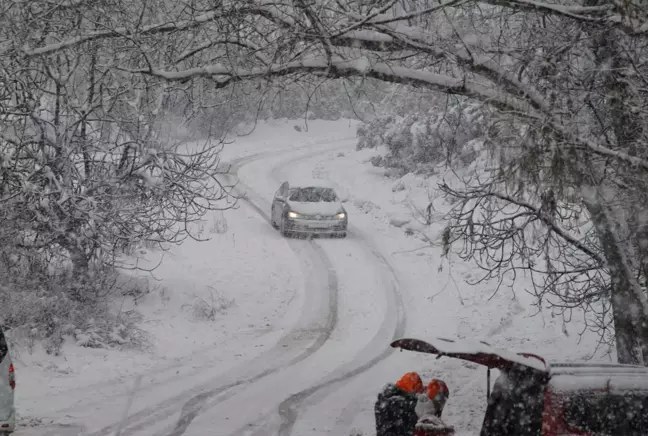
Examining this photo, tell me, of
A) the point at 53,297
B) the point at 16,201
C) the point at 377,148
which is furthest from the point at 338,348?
the point at 377,148

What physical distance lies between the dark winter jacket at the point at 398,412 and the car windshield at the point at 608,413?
1470mm

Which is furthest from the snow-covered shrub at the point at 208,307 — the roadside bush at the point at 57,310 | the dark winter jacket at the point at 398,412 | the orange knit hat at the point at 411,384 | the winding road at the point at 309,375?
the orange knit hat at the point at 411,384

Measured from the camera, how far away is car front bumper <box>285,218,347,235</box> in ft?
70.0

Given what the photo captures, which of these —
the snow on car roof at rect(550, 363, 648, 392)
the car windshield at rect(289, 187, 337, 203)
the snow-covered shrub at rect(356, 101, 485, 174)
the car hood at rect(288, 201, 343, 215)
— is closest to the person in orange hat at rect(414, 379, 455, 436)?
the snow on car roof at rect(550, 363, 648, 392)

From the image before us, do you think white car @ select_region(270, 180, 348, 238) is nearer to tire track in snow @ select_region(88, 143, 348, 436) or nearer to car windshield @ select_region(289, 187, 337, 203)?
car windshield @ select_region(289, 187, 337, 203)

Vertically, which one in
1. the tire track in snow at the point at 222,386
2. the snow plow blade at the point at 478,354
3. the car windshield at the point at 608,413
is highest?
the snow plow blade at the point at 478,354

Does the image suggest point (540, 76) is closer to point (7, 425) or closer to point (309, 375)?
point (309, 375)

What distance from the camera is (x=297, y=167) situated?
38.4 meters

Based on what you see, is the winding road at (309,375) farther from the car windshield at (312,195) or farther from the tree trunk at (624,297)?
the car windshield at (312,195)

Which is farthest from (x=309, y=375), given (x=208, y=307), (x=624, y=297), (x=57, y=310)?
(x=624, y=297)

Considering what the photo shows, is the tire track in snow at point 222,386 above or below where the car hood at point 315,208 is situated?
below

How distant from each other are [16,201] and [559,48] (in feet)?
25.7

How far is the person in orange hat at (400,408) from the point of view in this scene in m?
5.79

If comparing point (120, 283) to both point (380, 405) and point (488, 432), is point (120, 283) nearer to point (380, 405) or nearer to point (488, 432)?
point (380, 405)
